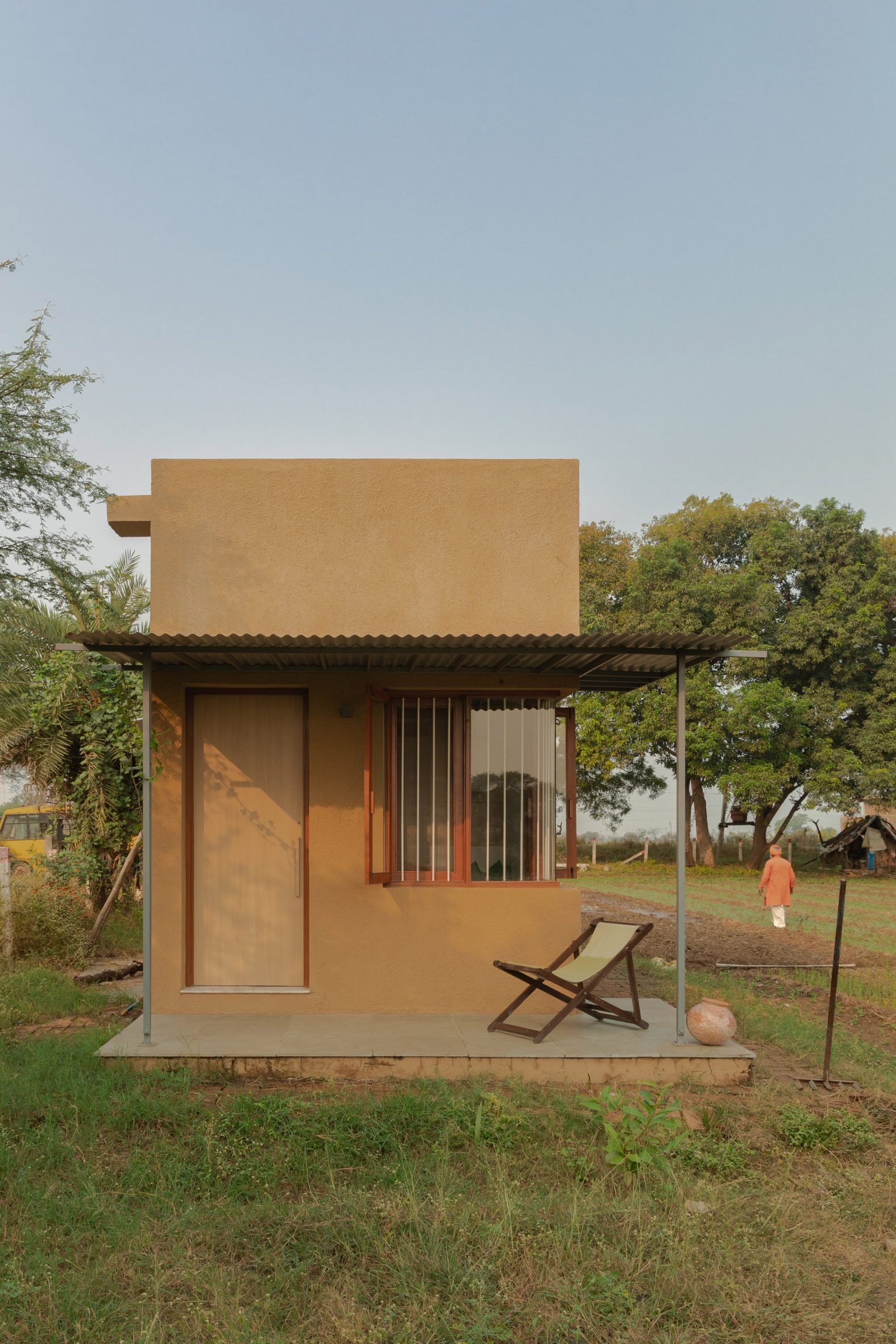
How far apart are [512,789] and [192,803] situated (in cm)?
256

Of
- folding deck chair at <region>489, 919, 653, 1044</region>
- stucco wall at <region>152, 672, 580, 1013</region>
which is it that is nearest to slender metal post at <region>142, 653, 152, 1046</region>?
stucco wall at <region>152, 672, 580, 1013</region>

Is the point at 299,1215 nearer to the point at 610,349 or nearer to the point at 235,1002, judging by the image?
the point at 235,1002

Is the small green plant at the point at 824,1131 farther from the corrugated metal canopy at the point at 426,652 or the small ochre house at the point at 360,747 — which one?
the corrugated metal canopy at the point at 426,652

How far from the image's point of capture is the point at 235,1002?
290 inches

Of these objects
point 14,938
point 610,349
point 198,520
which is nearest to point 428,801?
point 198,520

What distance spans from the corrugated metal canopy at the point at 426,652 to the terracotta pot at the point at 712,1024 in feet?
7.80

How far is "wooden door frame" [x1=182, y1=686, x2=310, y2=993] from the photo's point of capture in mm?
7438

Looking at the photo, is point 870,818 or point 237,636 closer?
point 237,636

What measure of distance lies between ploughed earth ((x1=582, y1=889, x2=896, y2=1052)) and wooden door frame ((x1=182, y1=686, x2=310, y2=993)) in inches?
116

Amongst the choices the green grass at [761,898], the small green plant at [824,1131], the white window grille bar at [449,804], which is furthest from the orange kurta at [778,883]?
the small green plant at [824,1131]

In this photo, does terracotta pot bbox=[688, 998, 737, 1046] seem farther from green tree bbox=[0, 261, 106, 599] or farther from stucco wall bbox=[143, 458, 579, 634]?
green tree bbox=[0, 261, 106, 599]

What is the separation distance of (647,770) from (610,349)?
1537cm

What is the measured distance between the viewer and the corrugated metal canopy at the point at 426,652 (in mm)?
6055

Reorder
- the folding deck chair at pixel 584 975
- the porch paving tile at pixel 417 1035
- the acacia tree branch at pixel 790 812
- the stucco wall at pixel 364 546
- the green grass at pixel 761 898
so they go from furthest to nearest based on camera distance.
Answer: the acacia tree branch at pixel 790 812 < the green grass at pixel 761 898 < the stucco wall at pixel 364 546 < the folding deck chair at pixel 584 975 < the porch paving tile at pixel 417 1035
